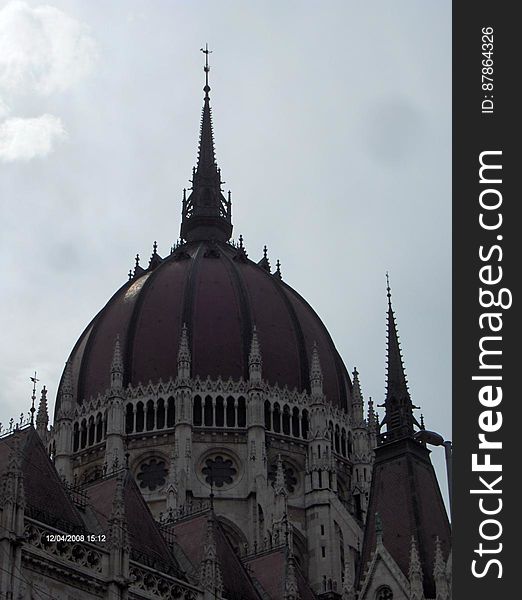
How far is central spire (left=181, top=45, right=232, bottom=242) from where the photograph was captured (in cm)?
7400

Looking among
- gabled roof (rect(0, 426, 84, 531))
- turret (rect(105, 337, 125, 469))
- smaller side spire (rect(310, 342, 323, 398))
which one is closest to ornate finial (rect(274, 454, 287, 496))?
smaller side spire (rect(310, 342, 323, 398))

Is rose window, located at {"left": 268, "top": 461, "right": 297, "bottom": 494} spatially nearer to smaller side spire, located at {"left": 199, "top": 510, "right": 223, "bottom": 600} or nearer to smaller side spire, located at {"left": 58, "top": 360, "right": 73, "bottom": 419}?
smaller side spire, located at {"left": 58, "top": 360, "right": 73, "bottom": 419}

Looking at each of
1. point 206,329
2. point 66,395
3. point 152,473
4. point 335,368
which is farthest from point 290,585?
point 335,368

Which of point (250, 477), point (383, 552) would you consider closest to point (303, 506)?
point (250, 477)

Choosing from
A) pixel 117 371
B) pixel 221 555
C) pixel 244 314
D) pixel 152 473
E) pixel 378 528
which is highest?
pixel 244 314

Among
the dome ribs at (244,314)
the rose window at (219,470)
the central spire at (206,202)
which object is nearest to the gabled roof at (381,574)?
→ the rose window at (219,470)

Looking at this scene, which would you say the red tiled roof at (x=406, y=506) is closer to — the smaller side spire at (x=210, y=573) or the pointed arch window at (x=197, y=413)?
the smaller side spire at (x=210, y=573)

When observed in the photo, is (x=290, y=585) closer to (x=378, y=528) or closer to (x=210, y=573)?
(x=210, y=573)

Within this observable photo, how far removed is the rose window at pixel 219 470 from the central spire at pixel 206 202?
16.7 m

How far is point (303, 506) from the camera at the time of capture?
5850 centimetres

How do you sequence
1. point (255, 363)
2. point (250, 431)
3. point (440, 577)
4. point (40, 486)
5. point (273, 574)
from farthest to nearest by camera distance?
point (255, 363)
point (250, 431)
point (273, 574)
point (440, 577)
point (40, 486)

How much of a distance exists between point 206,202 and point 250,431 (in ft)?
67.0

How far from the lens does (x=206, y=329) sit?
62562mm

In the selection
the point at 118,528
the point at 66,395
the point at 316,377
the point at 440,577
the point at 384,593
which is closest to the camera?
the point at 118,528
